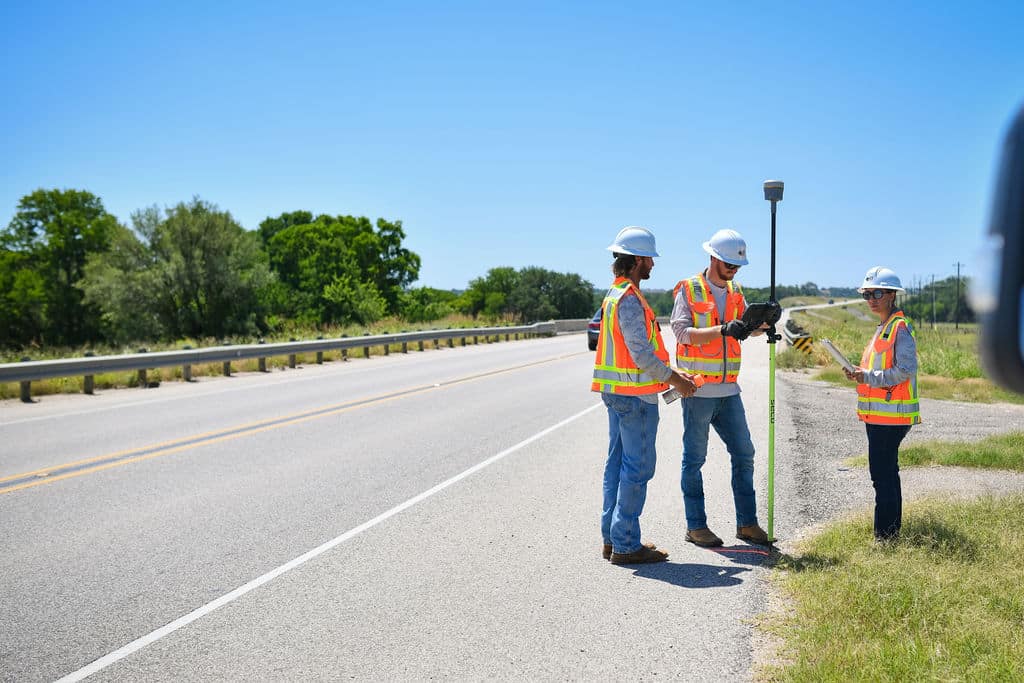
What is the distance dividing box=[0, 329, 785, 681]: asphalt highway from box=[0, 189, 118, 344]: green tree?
58.6 m

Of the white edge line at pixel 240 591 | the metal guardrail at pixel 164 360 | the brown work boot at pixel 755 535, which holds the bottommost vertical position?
the white edge line at pixel 240 591

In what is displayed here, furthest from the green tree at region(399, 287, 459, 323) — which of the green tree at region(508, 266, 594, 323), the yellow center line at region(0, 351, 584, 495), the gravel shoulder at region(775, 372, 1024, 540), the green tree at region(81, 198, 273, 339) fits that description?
the gravel shoulder at region(775, 372, 1024, 540)

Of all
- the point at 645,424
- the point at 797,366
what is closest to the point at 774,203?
the point at 645,424

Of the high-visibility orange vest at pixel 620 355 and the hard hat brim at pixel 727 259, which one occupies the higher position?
the hard hat brim at pixel 727 259

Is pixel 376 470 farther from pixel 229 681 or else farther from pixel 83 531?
pixel 229 681

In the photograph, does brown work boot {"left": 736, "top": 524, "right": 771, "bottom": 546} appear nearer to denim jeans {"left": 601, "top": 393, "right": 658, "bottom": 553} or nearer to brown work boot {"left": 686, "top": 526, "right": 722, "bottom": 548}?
brown work boot {"left": 686, "top": 526, "right": 722, "bottom": 548}

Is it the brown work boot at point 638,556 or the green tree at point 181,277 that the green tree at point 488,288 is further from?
the brown work boot at point 638,556

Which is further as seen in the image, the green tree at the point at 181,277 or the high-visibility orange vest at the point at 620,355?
the green tree at the point at 181,277

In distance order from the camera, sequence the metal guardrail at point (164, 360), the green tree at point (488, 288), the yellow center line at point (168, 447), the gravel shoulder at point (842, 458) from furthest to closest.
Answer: the green tree at point (488, 288) → the metal guardrail at point (164, 360) → the yellow center line at point (168, 447) → the gravel shoulder at point (842, 458)

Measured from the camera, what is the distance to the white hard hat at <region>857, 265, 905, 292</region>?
19.7 ft

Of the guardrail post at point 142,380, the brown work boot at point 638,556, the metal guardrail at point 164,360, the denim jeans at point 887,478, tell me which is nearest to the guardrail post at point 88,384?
the metal guardrail at point 164,360

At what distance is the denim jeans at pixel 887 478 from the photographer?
5.98m

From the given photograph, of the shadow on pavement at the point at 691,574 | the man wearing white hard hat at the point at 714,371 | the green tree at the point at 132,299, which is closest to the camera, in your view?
the shadow on pavement at the point at 691,574

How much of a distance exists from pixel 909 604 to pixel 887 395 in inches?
67.7
